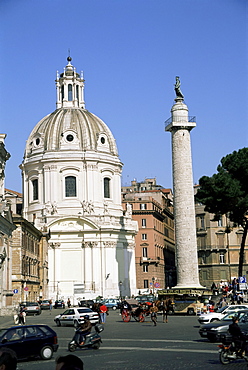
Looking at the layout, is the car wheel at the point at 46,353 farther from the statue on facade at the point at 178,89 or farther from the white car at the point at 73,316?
the statue on facade at the point at 178,89

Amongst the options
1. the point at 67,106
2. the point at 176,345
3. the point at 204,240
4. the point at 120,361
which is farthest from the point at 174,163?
the point at 67,106

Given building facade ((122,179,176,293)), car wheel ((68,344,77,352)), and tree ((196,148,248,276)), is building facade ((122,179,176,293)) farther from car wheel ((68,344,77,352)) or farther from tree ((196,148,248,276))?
car wheel ((68,344,77,352))

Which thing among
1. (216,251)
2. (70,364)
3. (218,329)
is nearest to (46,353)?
(218,329)

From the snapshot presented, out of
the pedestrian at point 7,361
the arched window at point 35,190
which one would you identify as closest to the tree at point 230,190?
the arched window at point 35,190

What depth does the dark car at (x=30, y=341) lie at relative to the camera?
18.0 meters

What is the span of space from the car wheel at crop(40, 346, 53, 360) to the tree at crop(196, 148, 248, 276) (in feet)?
113

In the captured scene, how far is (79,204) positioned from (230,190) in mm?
37515

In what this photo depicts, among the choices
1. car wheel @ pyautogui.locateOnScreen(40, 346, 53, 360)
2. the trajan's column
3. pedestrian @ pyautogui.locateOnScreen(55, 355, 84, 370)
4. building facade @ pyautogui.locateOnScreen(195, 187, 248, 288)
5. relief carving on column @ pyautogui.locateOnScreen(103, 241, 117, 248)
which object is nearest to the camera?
pedestrian @ pyautogui.locateOnScreen(55, 355, 84, 370)

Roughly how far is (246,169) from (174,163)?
6689mm

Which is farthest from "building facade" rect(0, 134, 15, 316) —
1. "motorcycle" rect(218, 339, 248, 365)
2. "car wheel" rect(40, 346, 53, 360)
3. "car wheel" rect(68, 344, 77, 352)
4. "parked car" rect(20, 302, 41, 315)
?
"motorcycle" rect(218, 339, 248, 365)

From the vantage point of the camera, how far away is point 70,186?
86625mm

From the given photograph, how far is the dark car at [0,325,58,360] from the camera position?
59.2ft

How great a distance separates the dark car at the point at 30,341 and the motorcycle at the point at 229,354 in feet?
17.6

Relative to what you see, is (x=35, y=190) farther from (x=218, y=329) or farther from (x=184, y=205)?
(x=218, y=329)
